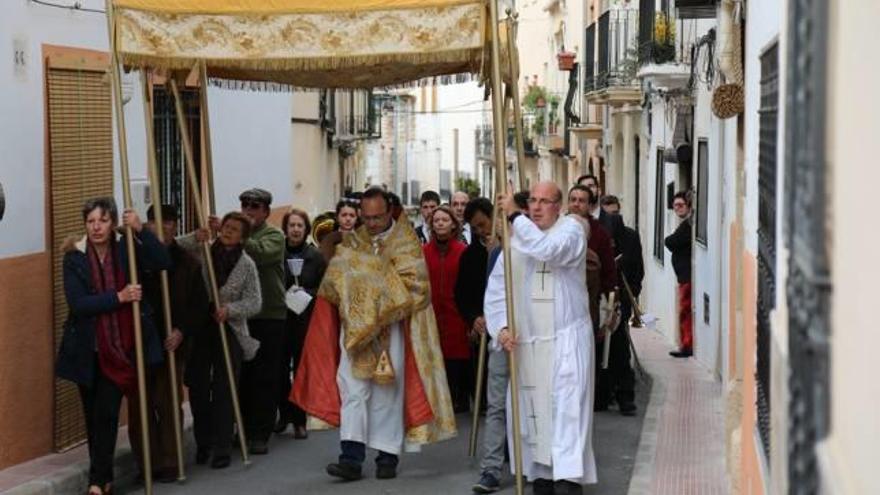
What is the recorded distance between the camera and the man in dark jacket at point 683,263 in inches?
663

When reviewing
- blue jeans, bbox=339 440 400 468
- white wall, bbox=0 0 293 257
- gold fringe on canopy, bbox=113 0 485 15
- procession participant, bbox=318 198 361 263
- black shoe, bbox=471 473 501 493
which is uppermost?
gold fringe on canopy, bbox=113 0 485 15

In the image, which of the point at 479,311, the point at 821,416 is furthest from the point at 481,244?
the point at 821,416

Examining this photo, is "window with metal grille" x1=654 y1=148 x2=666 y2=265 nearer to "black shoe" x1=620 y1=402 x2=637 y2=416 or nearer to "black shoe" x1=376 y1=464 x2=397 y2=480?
"black shoe" x1=620 y1=402 x2=637 y2=416

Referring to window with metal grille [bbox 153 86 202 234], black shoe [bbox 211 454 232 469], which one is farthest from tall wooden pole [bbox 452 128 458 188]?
black shoe [bbox 211 454 232 469]

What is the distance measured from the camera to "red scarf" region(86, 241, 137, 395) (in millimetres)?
9141

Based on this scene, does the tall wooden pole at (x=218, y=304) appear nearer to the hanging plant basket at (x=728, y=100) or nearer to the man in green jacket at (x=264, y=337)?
the man in green jacket at (x=264, y=337)

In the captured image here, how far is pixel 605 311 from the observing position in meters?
11.9

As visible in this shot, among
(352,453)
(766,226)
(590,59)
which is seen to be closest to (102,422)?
(352,453)

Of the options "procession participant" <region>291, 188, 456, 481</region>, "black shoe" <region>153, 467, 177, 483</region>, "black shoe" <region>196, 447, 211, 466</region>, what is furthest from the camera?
"black shoe" <region>196, 447, 211, 466</region>

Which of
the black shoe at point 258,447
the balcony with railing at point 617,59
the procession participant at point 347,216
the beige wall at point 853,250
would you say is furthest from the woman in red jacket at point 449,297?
the balcony with railing at point 617,59

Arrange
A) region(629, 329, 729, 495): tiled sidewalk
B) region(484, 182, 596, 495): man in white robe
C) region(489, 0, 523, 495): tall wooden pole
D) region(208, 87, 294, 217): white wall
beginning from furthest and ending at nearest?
region(208, 87, 294, 217): white wall < region(629, 329, 729, 495): tiled sidewalk < region(484, 182, 596, 495): man in white robe < region(489, 0, 523, 495): tall wooden pole

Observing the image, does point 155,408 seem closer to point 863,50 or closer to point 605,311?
point 605,311

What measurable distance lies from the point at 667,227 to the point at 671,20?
245 centimetres

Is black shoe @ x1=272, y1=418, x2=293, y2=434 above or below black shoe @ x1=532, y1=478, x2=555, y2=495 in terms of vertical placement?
below
